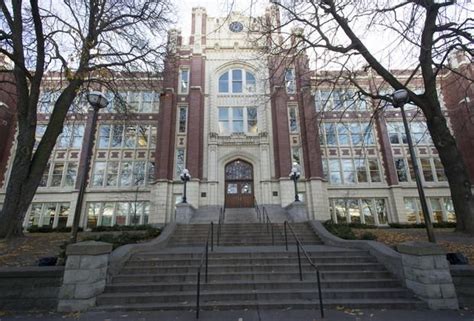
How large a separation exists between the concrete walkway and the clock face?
25.4 m

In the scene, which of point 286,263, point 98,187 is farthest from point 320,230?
point 98,187

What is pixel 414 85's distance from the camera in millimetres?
24422

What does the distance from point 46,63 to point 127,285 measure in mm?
10499

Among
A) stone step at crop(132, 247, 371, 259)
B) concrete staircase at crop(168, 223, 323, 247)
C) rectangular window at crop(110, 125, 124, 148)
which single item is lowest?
stone step at crop(132, 247, 371, 259)

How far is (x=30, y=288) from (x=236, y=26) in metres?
25.8

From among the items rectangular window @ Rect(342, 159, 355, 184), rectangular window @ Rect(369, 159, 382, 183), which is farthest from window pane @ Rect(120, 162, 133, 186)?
rectangular window @ Rect(369, 159, 382, 183)

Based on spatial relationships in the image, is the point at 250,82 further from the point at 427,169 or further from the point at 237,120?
the point at 427,169

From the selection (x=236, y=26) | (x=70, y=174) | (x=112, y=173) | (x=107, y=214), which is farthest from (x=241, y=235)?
(x=236, y=26)

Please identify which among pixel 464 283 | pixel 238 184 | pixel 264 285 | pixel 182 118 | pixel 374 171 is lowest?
pixel 264 285

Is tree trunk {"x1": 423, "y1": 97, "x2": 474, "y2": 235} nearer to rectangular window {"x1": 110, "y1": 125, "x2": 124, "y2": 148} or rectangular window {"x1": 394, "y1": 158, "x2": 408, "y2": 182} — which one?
rectangular window {"x1": 394, "y1": 158, "x2": 408, "y2": 182}

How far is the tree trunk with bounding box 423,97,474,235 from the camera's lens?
950cm

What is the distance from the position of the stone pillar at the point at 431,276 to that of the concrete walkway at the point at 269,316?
0.25m

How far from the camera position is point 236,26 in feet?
82.5

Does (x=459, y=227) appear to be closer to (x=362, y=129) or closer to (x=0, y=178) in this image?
(x=362, y=129)
